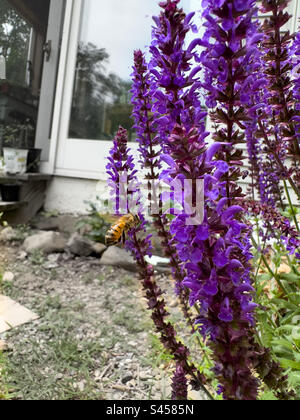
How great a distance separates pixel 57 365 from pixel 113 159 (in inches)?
31.5

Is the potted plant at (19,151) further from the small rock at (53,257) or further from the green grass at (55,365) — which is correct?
the green grass at (55,365)

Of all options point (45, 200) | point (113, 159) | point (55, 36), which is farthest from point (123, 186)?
point (45, 200)

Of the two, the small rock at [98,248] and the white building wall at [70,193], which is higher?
the white building wall at [70,193]

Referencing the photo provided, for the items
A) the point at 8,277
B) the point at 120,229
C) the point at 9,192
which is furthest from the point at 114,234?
the point at 9,192

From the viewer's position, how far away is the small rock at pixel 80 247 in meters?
2.27

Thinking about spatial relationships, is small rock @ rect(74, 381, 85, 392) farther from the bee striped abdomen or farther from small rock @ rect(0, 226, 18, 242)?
small rock @ rect(0, 226, 18, 242)

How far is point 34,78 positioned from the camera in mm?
1960

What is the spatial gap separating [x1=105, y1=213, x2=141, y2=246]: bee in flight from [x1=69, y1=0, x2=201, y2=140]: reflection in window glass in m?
1.81

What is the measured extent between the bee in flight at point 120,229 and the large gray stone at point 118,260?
149 cm

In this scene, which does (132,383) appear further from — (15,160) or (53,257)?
(15,160)

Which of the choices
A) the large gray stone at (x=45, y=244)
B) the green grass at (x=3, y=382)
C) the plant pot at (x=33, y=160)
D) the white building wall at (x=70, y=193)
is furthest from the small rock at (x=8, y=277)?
the plant pot at (x=33, y=160)

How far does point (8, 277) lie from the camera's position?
1.79 m

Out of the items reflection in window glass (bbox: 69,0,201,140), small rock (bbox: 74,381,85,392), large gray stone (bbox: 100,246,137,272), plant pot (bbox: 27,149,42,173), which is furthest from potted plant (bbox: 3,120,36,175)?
small rock (bbox: 74,381,85,392)

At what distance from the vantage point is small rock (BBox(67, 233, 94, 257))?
2270 mm
